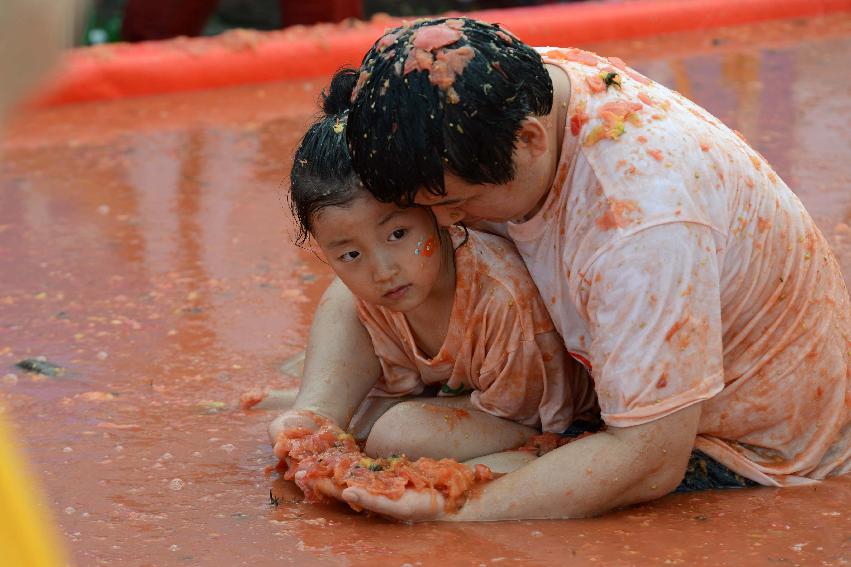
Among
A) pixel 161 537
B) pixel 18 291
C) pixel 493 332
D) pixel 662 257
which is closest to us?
pixel 662 257

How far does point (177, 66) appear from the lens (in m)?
6.15

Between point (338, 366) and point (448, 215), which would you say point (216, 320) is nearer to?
point (338, 366)

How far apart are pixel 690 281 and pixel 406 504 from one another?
675 mm

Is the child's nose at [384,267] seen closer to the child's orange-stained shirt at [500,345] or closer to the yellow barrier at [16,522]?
the child's orange-stained shirt at [500,345]

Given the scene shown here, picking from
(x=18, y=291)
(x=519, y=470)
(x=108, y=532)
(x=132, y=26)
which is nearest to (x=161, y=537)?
(x=108, y=532)

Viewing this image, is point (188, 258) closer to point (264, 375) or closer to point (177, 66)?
point (264, 375)

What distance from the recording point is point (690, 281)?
237 centimetres

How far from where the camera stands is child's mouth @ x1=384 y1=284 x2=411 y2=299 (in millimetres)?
2613

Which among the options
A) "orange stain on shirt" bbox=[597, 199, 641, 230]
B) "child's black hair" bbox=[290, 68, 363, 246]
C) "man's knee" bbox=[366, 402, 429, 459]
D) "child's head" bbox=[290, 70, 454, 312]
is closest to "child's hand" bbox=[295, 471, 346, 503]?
"man's knee" bbox=[366, 402, 429, 459]

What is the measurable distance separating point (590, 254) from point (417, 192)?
33cm

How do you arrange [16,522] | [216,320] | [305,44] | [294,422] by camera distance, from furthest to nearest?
[305,44] < [216,320] < [294,422] < [16,522]

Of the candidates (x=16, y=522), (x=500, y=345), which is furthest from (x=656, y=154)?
(x=16, y=522)

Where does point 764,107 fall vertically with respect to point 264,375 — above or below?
above

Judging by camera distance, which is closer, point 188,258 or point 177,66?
point 188,258
